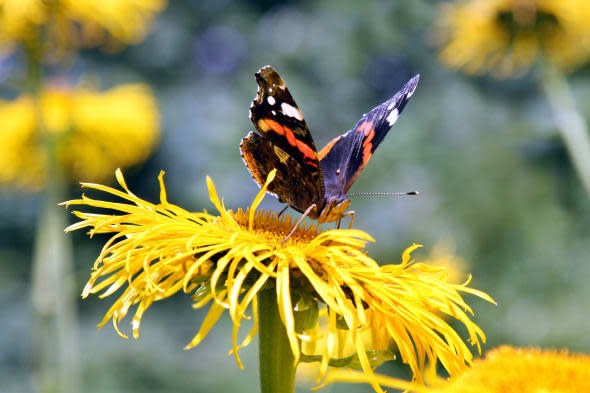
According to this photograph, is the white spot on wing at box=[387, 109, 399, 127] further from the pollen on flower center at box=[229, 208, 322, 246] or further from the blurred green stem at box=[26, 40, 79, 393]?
the blurred green stem at box=[26, 40, 79, 393]

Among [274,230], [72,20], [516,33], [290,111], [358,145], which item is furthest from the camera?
[516,33]

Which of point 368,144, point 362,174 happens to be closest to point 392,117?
point 368,144

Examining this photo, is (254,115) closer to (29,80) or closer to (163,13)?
(29,80)

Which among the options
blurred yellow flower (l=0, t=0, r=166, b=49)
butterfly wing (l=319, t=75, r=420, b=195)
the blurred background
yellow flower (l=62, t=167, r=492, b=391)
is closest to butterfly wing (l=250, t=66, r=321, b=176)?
butterfly wing (l=319, t=75, r=420, b=195)

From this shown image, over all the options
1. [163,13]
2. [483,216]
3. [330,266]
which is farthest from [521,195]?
[330,266]

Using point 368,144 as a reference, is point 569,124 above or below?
above

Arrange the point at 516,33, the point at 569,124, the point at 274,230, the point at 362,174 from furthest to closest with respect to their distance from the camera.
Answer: the point at 362,174, the point at 516,33, the point at 569,124, the point at 274,230

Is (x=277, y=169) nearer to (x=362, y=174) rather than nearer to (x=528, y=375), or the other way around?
(x=528, y=375)
